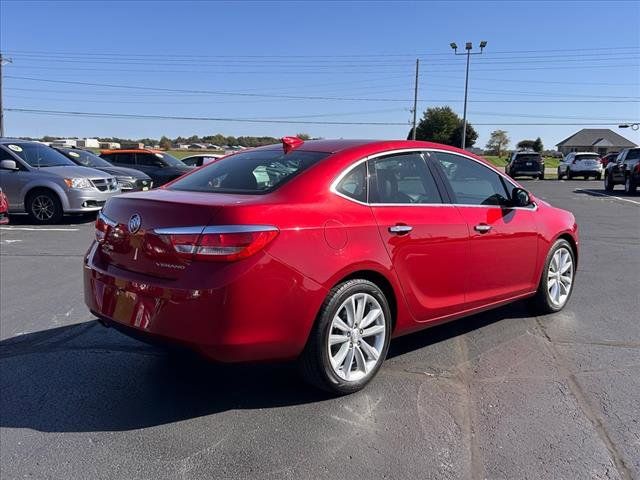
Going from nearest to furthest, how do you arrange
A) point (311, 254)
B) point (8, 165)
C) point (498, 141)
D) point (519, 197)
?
1. point (311, 254)
2. point (519, 197)
3. point (8, 165)
4. point (498, 141)

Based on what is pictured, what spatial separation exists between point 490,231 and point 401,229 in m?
1.03

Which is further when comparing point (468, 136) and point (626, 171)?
point (468, 136)

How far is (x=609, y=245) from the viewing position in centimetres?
949

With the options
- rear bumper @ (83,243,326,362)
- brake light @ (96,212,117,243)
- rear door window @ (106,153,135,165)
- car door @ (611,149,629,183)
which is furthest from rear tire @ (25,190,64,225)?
car door @ (611,149,629,183)

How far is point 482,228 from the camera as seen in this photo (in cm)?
437

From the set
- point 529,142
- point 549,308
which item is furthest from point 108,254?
point 529,142

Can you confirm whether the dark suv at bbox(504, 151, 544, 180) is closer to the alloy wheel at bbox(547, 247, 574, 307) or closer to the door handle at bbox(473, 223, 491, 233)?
the alloy wheel at bbox(547, 247, 574, 307)

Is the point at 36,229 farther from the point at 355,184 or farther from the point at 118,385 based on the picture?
the point at 355,184

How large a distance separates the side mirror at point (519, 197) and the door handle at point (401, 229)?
140 centimetres

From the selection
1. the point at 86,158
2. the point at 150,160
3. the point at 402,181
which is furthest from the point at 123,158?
the point at 402,181

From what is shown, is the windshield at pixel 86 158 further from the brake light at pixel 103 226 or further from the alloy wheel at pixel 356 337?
the alloy wheel at pixel 356 337

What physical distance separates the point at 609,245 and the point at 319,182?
7.64 metres

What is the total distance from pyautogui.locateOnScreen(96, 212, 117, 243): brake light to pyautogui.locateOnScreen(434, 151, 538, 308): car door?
7.72ft

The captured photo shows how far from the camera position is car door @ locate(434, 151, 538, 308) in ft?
14.3
